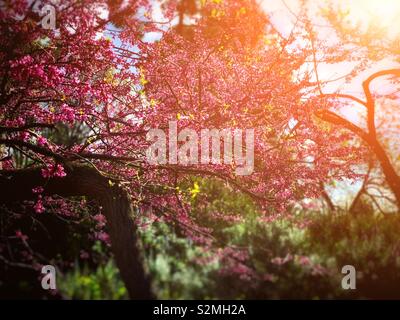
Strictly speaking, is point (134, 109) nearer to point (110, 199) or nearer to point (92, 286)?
point (110, 199)

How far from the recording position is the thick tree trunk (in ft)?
15.1

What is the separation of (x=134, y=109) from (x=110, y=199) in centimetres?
253

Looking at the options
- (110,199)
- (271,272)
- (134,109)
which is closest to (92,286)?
(110,199)

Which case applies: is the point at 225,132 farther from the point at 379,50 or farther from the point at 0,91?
the point at 379,50

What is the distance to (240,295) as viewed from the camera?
468 cm

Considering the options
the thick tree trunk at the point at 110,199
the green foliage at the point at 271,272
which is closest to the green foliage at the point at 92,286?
the green foliage at the point at 271,272

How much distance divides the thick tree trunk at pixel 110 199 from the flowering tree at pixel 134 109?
16 mm

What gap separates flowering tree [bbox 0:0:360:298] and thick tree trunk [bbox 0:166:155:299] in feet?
0.05

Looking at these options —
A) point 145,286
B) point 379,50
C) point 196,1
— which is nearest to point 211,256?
point 145,286

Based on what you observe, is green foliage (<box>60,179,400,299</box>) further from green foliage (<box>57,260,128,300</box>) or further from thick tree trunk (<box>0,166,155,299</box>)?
thick tree trunk (<box>0,166,155,299</box>)

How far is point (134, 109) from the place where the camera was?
24.9 ft

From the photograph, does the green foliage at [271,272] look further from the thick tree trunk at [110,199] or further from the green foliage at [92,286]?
the thick tree trunk at [110,199]

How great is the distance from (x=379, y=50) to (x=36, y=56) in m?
8.03

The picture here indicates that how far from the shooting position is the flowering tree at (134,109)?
536cm
